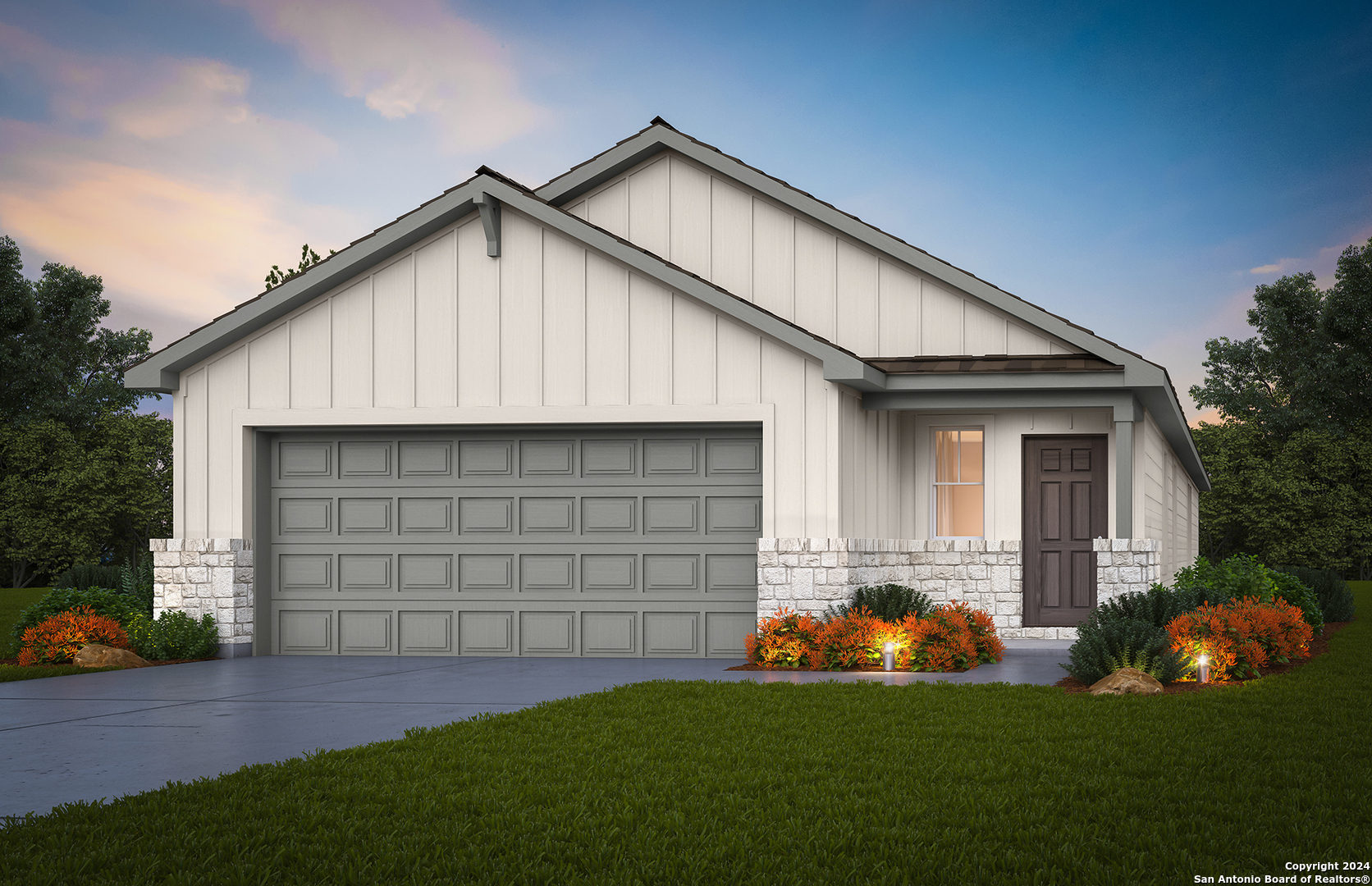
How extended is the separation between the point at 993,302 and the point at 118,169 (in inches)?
791

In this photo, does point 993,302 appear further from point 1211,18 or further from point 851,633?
point 1211,18

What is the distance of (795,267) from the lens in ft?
52.5

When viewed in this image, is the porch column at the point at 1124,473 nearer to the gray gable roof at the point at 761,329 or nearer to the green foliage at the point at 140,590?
the gray gable roof at the point at 761,329

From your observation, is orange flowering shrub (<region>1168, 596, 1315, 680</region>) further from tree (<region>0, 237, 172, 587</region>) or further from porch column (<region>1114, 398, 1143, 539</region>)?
tree (<region>0, 237, 172, 587</region>)

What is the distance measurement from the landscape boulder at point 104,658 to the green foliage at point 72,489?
107 feet

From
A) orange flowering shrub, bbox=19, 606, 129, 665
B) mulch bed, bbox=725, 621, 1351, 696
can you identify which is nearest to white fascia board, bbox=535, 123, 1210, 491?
mulch bed, bbox=725, 621, 1351, 696

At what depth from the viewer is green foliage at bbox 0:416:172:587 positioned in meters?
42.0

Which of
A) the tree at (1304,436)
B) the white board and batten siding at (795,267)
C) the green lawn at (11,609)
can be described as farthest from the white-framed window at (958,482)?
the tree at (1304,436)

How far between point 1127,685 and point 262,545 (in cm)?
994

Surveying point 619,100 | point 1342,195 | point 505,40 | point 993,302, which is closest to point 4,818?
point 993,302

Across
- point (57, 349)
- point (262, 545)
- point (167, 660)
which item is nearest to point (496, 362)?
point (262, 545)

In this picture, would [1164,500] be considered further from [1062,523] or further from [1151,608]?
[1151,608]

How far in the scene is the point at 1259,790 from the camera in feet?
20.3

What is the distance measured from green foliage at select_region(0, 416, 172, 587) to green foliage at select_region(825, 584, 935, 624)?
36865 millimetres
